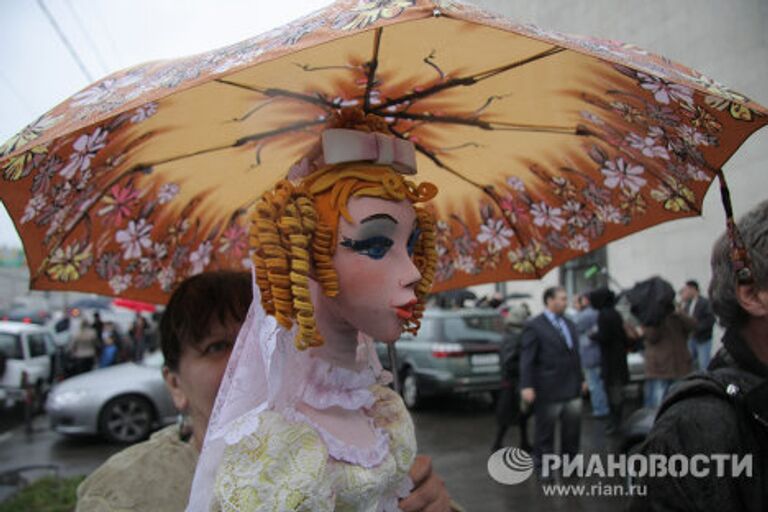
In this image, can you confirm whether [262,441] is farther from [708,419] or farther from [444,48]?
[708,419]

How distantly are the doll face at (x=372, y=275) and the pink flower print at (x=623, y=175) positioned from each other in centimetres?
100

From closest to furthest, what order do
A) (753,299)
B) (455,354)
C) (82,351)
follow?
(753,299)
(455,354)
(82,351)

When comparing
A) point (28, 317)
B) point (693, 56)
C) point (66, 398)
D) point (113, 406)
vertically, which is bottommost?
point (113, 406)

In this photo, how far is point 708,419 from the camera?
1537mm

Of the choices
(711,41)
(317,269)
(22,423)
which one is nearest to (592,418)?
(711,41)

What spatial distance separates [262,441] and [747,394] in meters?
1.24

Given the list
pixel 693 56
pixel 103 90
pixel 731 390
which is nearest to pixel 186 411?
pixel 103 90

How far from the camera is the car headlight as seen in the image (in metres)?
7.75

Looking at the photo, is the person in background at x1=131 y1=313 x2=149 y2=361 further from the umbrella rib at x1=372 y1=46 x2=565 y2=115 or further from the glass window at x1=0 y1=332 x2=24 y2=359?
the umbrella rib at x1=372 y1=46 x2=565 y2=115

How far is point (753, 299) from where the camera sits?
5.27ft

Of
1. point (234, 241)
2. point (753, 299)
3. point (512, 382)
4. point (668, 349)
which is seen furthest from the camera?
point (668, 349)

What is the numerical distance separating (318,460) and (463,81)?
3.36 ft

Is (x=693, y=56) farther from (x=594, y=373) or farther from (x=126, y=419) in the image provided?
(x=126, y=419)

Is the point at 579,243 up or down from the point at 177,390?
up
